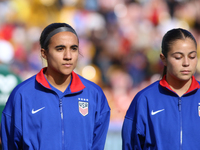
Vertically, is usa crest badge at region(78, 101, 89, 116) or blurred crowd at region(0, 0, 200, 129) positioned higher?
blurred crowd at region(0, 0, 200, 129)

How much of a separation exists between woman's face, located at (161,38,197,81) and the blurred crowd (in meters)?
3.27

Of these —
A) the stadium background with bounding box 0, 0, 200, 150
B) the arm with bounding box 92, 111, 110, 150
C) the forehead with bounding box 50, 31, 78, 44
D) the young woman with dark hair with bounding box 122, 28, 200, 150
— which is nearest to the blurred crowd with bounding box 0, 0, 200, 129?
the stadium background with bounding box 0, 0, 200, 150

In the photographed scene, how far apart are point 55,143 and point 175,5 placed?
4.68m

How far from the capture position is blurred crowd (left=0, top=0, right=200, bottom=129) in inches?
239

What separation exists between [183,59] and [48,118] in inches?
44.2

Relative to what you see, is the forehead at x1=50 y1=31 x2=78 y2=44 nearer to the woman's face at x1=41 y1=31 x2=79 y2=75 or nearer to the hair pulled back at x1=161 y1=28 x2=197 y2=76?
the woman's face at x1=41 y1=31 x2=79 y2=75

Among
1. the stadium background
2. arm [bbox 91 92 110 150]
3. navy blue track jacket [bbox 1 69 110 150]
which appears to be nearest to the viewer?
navy blue track jacket [bbox 1 69 110 150]

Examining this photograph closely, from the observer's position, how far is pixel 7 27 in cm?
606

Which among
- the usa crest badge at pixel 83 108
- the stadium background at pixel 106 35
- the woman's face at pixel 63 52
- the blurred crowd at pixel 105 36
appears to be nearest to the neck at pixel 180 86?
the usa crest badge at pixel 83 108

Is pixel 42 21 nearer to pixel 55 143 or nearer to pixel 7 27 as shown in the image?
pixel 7 27

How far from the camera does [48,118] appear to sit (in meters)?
2.75

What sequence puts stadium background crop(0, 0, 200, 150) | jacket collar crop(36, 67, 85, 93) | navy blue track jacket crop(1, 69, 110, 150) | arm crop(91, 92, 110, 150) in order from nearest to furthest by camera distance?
navy blue track jacket crop(1, 69, 110, 150) → jacket collar crop(36, 67, 85, 93) → arm crop(91, 92, 110, 150) → stadium background crop(0, 0, 200, 150)

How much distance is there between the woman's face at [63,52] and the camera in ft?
9.09

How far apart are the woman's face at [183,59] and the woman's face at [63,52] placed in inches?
29.7
